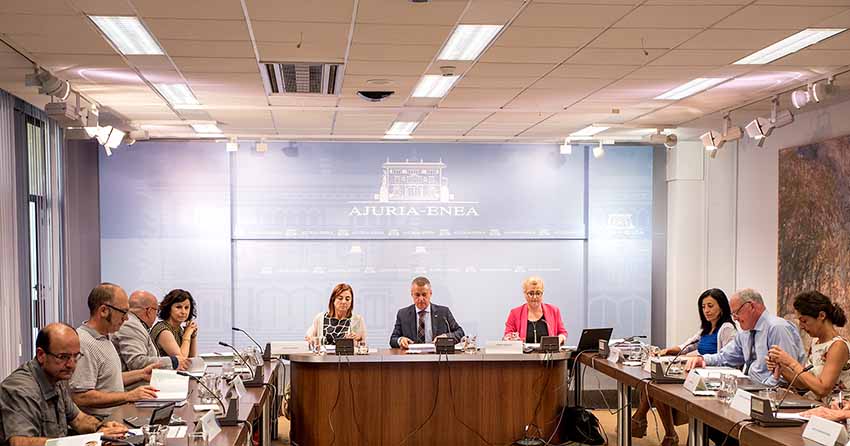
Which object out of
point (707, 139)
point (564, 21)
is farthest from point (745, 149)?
point (564, 21)

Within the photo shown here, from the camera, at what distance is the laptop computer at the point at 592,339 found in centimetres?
696

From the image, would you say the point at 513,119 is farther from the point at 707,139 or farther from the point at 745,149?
the point at 745,149

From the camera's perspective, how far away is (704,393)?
5020 mm

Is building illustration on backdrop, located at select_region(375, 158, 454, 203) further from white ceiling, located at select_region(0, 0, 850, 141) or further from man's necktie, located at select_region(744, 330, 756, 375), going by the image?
man's necktie, located at select_region(744, 330, 756, 375)

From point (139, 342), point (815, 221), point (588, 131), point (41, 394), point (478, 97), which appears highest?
point (478, 97)

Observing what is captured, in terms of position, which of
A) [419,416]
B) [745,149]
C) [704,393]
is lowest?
[419,416]

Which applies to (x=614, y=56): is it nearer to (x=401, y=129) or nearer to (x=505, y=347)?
(x=505, y=347)

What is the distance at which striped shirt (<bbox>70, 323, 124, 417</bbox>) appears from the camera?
14.8 feet

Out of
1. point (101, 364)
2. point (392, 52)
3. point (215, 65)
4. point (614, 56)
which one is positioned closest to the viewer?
point (101, 364)

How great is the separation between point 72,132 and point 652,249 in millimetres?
6066

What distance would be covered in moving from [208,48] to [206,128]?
367 centimetres

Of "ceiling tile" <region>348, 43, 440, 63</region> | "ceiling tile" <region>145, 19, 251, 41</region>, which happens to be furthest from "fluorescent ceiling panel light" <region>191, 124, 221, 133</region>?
"ceiling tile" <region>145, 19, 251, 41</region>

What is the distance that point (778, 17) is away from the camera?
4539 millimetres

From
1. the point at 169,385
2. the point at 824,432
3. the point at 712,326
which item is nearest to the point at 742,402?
the point at 824,432
